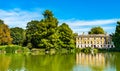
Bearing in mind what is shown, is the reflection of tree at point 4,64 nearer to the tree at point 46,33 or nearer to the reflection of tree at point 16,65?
the reflection of tree at point 16,65

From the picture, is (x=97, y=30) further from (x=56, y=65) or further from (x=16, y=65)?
(x=16, y=65)

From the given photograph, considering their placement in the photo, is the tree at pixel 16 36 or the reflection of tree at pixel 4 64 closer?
the reflection of tree at pixel 4 64

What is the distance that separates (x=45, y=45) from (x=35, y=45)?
4.97 meters

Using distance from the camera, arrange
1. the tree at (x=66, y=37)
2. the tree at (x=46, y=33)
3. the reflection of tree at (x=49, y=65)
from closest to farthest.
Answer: the reflection of tree at (x=49, y=65), the tree at (x=46, y=33), the tree at (x=66, y=37)

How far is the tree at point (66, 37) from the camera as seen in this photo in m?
62.1

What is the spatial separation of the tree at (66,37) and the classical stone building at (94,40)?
110 ft

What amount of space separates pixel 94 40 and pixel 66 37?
3789 cm

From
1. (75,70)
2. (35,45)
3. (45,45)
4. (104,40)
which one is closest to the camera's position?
(75,70)

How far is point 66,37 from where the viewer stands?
6303 cm

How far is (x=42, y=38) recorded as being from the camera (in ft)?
187

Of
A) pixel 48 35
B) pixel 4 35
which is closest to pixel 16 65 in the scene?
pixel 48 35

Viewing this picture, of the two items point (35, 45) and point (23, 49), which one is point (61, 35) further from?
point (23, 49)

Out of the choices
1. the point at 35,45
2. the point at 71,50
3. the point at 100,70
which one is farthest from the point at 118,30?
Result: the point at 100,70

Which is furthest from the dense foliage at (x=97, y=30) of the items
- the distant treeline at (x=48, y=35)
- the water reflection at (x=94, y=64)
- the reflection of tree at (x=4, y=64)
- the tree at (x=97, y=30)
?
the reflection of tree at (x=4, y=64)
